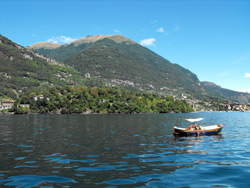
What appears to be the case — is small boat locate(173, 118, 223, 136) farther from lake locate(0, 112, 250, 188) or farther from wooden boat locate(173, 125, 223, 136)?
lake locate(0, 112, 250, 188)

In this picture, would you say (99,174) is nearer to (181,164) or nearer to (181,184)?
(181,184)

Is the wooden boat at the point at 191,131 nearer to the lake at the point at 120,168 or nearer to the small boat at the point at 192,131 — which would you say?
the small boat at the point at 192,131

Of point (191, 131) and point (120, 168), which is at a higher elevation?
point (191, 131)

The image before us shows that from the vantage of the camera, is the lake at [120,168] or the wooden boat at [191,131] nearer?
the lake at [120,168]

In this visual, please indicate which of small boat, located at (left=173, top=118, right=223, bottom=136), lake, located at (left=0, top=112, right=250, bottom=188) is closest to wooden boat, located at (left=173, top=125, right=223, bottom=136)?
small boat, located at (left=173, top=118, right=223, bottom=136)

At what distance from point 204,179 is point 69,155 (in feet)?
55.6

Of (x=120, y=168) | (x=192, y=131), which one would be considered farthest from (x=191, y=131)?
(x=120, y=168)

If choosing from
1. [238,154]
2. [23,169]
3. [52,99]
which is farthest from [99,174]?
[52,99]

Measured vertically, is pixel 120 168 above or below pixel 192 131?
below

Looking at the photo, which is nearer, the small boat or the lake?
the lake

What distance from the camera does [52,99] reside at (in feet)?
650

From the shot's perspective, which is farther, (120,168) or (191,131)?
(191,131)

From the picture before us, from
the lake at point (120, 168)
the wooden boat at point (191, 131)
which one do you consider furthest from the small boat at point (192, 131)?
the lake at point (120, 168)

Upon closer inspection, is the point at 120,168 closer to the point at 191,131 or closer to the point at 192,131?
the point at 191,131
